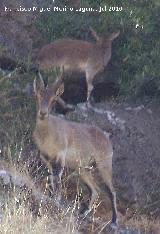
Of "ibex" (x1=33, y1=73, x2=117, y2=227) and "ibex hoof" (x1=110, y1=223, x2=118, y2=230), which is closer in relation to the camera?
"ibex" (x1=33, y1=73, x2=117, y2=227)

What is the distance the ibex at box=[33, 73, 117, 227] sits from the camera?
10.4 m

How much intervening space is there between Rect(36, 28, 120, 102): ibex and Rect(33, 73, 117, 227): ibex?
144 cm

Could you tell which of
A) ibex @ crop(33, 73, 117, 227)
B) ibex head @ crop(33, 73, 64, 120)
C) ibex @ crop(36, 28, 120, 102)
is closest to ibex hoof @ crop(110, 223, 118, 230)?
ibex @ crop(33, 73, 117, 227)

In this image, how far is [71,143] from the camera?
11062mm

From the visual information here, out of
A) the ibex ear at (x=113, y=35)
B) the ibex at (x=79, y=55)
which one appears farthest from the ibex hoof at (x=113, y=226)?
the ibex ear at (x=113, y=35)

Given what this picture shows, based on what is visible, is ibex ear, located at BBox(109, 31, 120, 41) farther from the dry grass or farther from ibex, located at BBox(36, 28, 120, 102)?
the dry grass

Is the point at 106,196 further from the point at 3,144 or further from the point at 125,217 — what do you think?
the point at 3,144

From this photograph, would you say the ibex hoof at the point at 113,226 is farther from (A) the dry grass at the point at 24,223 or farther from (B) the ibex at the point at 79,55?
(B) the ibex at the point at 79,55

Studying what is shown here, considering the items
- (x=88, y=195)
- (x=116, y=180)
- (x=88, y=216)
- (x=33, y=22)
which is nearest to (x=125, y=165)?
(x=116, y=180)

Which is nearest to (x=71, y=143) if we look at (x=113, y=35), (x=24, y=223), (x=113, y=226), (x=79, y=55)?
(x=113, y=226)

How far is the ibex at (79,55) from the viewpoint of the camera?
493 inches

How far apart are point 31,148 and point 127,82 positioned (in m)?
2.67

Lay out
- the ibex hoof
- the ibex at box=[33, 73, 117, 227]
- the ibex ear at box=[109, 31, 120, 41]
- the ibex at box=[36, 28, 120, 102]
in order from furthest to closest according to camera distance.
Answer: the ibex ear at box=[109, 31, 120, 41] < the ibex at box=[36, 28, 120, 102] < the ibex hoof < the ibex at box=[33, 73, 117, 227]

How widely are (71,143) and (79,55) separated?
2.26 meters
